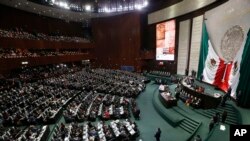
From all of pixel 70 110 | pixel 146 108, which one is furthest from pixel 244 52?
pixel 70 110

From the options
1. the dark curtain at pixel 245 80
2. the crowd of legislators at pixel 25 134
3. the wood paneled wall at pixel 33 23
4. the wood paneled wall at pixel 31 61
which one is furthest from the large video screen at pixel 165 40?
the crowd of legislators at pixel 25 134

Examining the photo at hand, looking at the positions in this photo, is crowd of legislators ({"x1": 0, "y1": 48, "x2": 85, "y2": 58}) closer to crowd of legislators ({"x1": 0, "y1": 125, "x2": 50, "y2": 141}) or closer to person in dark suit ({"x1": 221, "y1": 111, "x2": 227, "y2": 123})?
crowd of legislators ({"x1": 0, "y1": 125, "x2": 50, "y2": 141})

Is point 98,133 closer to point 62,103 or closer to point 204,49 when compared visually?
Result: point 62,103

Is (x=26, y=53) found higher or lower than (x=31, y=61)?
higher

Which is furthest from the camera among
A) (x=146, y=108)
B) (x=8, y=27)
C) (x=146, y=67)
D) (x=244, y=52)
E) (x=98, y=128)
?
(x=146, y=67)

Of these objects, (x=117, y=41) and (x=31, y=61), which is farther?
(x=117, y=41)

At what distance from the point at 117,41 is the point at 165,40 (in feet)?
37.6

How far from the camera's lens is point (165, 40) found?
30109 mm

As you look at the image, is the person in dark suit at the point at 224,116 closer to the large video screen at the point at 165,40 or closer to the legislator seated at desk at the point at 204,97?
the legislator seated at desk at the point at 204,97

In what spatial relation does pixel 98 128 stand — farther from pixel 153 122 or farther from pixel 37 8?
pixel 37 8

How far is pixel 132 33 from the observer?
1416 inches

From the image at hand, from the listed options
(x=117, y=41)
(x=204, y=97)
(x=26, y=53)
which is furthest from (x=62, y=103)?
(x=117, y=41)

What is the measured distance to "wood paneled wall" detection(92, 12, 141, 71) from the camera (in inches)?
1402

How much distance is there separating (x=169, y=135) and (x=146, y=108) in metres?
5.29
